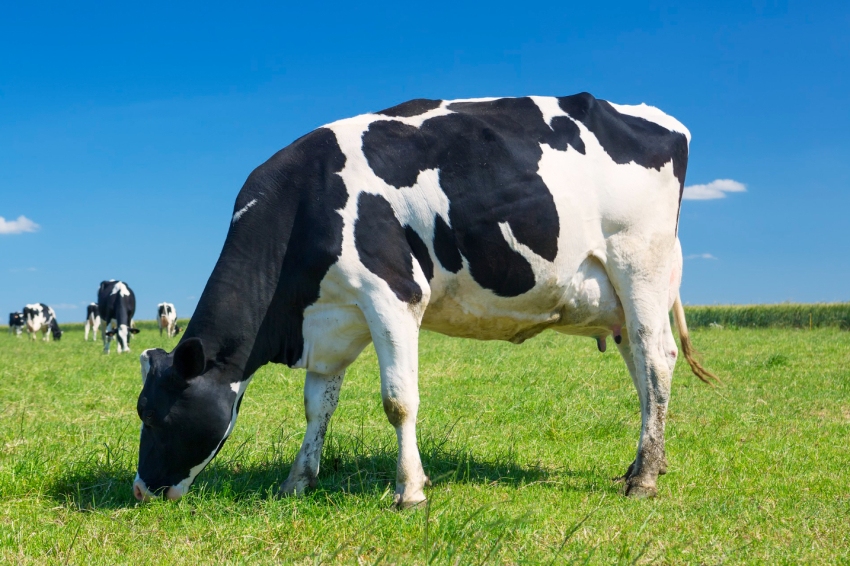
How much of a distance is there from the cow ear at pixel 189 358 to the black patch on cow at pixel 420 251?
1.63 m

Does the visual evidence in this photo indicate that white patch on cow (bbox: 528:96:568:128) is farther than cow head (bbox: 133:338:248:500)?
Yes

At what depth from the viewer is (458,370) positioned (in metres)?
13.2

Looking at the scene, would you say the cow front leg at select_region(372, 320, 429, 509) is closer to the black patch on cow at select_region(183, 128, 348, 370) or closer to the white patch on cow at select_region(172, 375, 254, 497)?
the black patch on cow at select_region(183, 128, 348, 370)

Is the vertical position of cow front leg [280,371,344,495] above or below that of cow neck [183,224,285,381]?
below

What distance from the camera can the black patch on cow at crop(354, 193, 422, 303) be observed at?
5.14m

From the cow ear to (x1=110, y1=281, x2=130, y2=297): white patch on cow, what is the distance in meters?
20.2

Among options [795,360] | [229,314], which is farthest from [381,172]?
[795,360]

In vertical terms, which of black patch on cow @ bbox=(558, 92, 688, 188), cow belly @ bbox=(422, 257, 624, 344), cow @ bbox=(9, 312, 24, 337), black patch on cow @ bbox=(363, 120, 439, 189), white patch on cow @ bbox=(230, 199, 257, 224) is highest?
black patch on cow @ bbox=(558, 92, 688, 188)

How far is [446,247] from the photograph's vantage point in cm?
548

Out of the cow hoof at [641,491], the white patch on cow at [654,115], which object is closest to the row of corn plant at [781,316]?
the white patch on cow at [654,115]

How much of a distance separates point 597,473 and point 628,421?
252 centimetres

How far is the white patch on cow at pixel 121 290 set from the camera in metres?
24.0

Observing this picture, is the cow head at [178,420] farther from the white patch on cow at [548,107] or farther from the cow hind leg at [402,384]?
the white patch on cow at [548,107]

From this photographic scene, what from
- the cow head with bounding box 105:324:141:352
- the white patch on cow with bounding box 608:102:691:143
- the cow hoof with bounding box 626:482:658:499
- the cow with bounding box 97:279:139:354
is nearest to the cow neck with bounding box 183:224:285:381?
the cow hoof with bounding box 626:482:658:499
